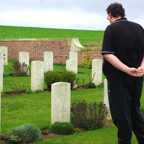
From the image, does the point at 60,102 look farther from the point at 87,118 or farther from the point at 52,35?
the point at 52,35

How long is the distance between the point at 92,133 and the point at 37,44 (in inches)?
681

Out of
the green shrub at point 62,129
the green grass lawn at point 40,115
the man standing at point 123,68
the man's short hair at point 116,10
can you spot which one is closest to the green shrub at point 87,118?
the green grass lawn at point 40,115

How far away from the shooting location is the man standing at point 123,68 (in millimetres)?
2758

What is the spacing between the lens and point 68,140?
4234 millimetres

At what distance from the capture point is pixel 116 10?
9.47ft

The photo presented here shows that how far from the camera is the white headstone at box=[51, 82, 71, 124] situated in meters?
4.68

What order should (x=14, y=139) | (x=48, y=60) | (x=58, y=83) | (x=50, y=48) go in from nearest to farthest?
(x=14, y=139) → (x=58, y=83) → (x=48, y=60) → (x=50, y=48)

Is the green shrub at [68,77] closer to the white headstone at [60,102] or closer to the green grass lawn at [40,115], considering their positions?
the green grass lawn at [40,115]

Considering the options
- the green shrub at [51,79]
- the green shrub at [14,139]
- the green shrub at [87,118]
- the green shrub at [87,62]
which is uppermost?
the green shrub at [87,62]

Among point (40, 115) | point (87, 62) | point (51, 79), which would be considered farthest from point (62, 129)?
point (87, 62)

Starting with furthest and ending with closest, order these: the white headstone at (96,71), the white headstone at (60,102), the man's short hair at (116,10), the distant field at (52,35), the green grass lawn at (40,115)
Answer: the distant field at (52,35) → the white headstone at (96,71) → the white headstone at (60,102) → the green grass lawn at (40,115) → the man's short hair at (116,10)

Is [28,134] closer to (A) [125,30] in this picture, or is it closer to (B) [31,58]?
(A) [125,30]

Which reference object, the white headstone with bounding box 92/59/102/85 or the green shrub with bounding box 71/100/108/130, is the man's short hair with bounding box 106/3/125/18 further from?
the white headstone with bounding box 92/59/102/85

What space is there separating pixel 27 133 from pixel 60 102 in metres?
0.90
